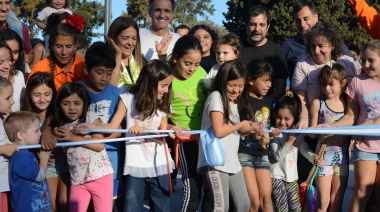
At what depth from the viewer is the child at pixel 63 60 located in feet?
18.7

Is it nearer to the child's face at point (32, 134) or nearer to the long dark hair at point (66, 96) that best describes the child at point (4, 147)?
the child's face at point (32, 134)

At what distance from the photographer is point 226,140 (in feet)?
18.2

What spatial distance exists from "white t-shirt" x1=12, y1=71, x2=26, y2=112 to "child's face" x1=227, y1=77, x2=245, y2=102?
1882 mm

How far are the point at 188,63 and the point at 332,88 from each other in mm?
1386

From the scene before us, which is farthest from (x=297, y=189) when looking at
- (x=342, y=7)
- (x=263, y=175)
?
(x=342, y=7)

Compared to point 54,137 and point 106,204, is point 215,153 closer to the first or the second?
point 106,204

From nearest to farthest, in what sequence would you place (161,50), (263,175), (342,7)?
(263,175) < (161,50) < (342,7)

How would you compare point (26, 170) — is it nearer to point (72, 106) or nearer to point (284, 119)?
point (72, 106)

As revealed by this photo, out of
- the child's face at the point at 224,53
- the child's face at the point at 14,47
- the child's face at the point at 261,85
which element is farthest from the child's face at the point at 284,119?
the child's face at the point at 14,47

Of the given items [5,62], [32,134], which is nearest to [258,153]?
[32,134]

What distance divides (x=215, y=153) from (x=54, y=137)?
4.55 ft

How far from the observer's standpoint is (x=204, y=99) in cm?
582

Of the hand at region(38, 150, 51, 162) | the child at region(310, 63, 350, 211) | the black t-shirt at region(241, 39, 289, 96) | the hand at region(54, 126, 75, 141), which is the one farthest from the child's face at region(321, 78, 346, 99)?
the hand at region(38, 150, 51, 162)

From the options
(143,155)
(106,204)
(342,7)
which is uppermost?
(342,7)
